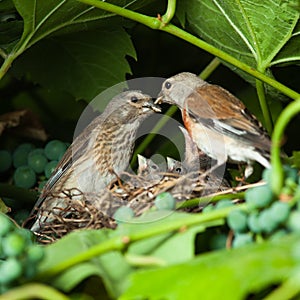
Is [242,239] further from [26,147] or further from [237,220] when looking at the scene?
[26,147]

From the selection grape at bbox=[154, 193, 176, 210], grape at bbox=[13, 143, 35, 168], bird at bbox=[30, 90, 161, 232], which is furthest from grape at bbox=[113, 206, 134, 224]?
grape at bbox=[13, 143, 35, 168]

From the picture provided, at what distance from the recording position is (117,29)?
212cm

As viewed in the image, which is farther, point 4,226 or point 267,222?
point 4,226

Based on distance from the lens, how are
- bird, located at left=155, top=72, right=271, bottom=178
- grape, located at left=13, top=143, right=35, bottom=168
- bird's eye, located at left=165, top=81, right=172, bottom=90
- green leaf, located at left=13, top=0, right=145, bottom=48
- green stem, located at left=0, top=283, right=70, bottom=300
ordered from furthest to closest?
grape, located at left=13, top=143, right=35, bottom=168
bird's eye, located at left=165, top=81, right=172, bottom=90
green leaf, located at left=13, top=0, right=145, bottom=48
bird, located at left=155, top=72, right=271, bottom=178
green stem, located at left=0, top=283, right=70, bottom=300

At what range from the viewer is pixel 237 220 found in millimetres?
1143

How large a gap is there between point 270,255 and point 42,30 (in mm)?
1106

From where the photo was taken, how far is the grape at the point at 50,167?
7.32 ft

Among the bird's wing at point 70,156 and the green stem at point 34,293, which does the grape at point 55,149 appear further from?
the green stem at point 34,293

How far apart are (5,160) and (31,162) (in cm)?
12

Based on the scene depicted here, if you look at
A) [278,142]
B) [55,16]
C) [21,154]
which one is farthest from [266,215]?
[21,154]

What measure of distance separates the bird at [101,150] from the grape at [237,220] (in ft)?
2.96

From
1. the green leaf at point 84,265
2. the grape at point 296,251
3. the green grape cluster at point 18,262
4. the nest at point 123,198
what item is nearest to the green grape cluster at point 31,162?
the nest at point 123,198

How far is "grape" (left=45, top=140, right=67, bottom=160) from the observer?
2268mm

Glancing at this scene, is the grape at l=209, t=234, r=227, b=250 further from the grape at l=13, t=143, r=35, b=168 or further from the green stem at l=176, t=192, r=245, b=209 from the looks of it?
the grape at l=13, t=143, r=35, b=168
